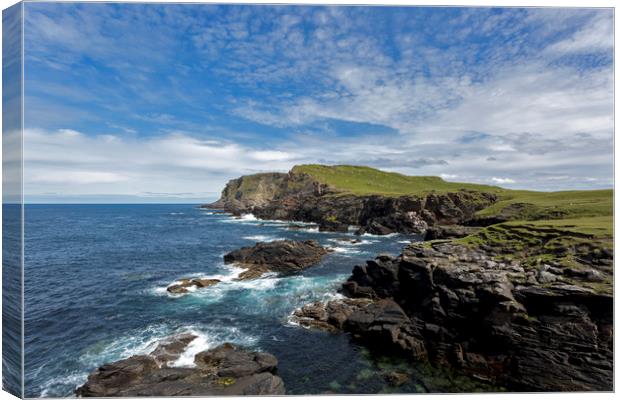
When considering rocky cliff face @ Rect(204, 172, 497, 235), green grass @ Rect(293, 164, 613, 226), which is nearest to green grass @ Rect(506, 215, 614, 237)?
green grass @ Rect(293, 164, 613, 226)

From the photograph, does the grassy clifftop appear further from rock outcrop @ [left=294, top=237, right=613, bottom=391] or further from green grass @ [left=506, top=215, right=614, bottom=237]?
rock outcrop @ [left=294, top=237, right=613, bottom=391]

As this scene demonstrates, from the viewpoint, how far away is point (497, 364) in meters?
19.2

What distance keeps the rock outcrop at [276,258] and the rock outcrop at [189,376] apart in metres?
22.8

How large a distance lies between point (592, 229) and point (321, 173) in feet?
518

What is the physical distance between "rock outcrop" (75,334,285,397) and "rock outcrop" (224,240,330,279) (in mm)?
22814

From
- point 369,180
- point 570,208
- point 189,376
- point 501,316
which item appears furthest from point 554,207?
point 369,180

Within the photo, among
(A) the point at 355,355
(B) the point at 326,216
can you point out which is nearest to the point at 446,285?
(A) the point at 355,355

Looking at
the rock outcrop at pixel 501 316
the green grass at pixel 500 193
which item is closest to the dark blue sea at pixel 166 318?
the rock outcrop at pixel 501 316

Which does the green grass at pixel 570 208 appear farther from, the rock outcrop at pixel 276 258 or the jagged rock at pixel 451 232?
the rock outcrop at pixel 276 258

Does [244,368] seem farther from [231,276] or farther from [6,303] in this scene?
[231,276]

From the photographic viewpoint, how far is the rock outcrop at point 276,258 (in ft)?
154

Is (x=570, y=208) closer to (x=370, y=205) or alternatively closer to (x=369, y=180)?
(x=370, y=205)

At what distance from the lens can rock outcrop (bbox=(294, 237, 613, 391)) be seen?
55.3ft

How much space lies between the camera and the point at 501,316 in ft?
65.4
